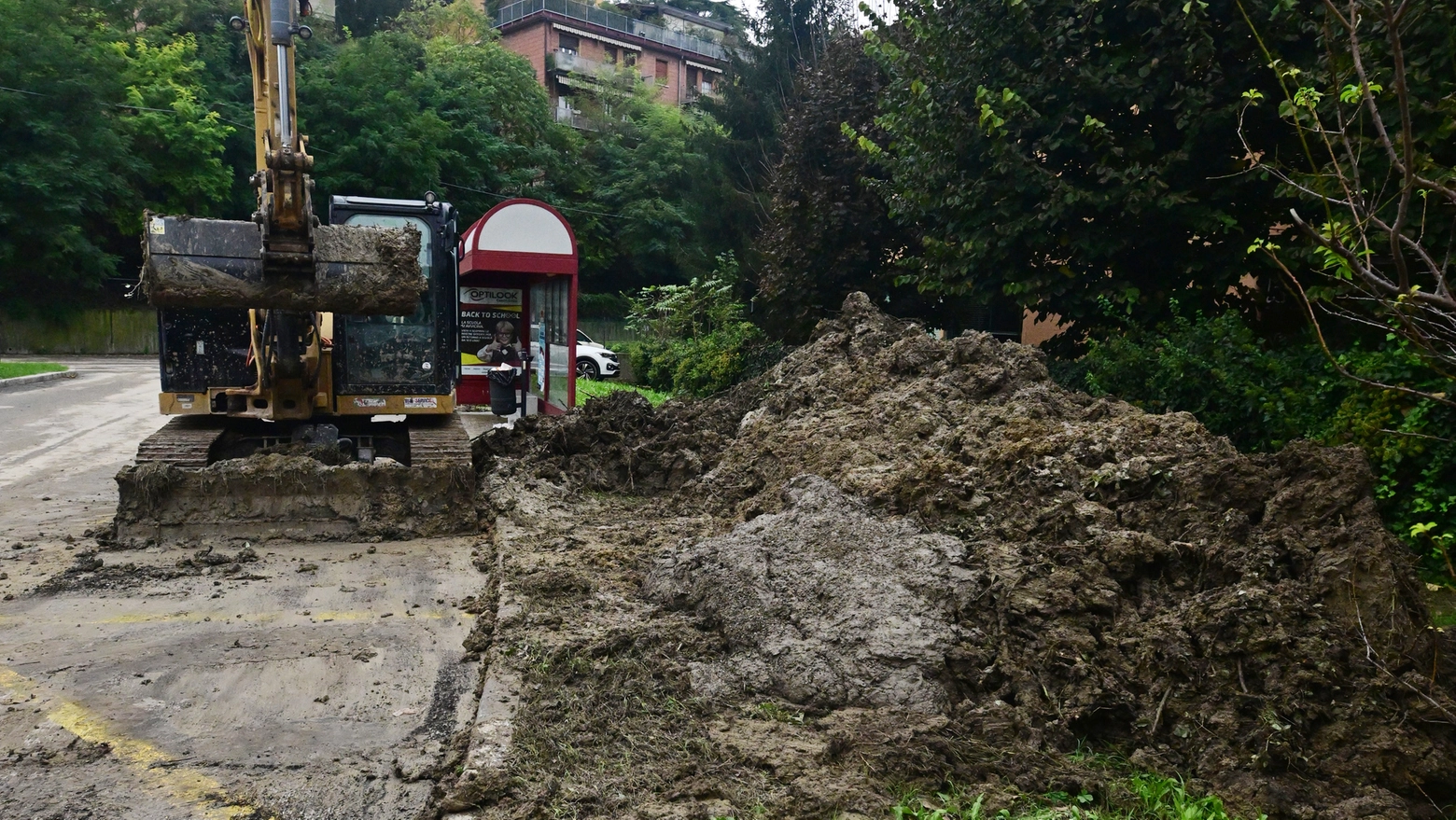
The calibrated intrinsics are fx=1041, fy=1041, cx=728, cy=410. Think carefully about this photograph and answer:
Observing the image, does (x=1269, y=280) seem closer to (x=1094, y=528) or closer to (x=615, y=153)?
(x=1094, y=528)

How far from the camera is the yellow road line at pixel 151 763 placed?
13.4 ft

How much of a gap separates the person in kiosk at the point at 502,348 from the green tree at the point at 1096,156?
778 cm

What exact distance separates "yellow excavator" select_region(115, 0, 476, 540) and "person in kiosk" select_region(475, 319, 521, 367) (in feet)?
19.5

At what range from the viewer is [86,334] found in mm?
37781

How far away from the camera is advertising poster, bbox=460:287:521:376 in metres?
16.6

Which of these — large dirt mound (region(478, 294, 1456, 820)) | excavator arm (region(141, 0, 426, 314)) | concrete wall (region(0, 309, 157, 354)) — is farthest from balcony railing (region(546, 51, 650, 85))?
large dirt mound (region(478, 294, 1456, 820))

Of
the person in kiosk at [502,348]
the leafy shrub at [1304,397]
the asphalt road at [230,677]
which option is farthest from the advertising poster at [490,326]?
the leafy shrub at [1304,397]

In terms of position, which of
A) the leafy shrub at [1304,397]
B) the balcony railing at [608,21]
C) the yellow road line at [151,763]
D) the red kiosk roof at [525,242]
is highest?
the balcony railing at [608,21]

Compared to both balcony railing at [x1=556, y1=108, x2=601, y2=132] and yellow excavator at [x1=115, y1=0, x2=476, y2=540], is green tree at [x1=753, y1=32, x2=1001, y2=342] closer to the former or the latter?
yellow excavator at [x1=115, y1=0, x2=476, y2=540]

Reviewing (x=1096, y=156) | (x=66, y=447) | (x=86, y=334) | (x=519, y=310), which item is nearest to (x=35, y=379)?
(x=66, y=447)

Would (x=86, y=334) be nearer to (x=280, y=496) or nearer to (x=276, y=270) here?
(x=280, y=496)

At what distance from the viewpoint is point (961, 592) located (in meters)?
5.14

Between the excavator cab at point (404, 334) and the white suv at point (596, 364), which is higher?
the excavator cab at point (404, 334)

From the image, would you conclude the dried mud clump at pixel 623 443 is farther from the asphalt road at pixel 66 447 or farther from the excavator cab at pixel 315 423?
the asphalt road at pixel 66 447
